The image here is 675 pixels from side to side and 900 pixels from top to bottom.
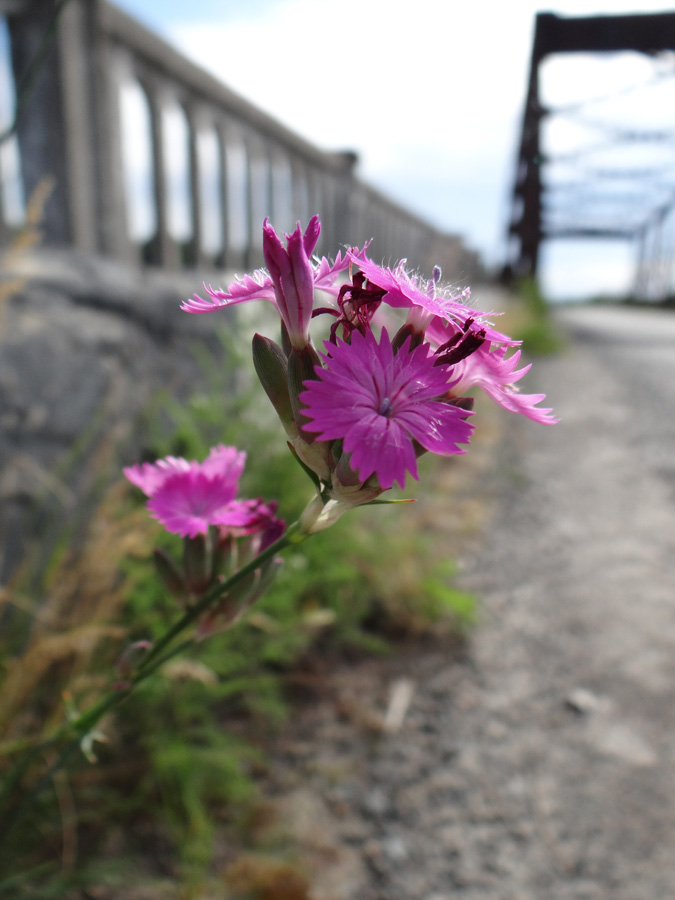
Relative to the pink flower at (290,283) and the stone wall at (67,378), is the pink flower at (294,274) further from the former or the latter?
the stone wall at (67,378)

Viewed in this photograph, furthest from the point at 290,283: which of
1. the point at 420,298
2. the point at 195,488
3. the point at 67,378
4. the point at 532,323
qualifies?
the point at 532,323

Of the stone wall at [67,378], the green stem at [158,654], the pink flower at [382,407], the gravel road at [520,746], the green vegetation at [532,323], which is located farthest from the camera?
the green vegetation at [532,323]

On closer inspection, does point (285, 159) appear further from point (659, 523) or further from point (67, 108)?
point (659, 523)

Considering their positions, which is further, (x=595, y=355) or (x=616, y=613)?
(x=595, y=355)

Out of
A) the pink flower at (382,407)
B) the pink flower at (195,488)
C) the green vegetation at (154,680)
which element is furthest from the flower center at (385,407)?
the green vegetation at (154,680)

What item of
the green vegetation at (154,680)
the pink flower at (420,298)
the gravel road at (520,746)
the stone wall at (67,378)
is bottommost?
the gravel road at (520,746)

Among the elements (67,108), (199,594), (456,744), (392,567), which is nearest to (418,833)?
(456,744)
